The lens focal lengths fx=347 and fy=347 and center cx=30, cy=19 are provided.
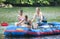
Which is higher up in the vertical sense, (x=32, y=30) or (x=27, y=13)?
(x=32, y=30)

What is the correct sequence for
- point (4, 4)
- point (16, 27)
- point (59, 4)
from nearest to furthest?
point (16, 27) < point (4, 4) < point (59, 4)

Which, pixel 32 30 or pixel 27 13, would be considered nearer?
pixel 32 30

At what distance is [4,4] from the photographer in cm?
4162

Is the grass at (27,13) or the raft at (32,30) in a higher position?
the raft at (32,30)

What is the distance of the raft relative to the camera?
48.3 ft

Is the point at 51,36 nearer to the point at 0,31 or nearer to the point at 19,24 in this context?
the point at 19,24

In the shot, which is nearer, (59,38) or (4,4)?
(59,38)

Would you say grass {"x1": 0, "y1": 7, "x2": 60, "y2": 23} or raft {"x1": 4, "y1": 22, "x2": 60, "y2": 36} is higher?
raft {"x1": 4, "y1": 22, "x2": 60, "y2": 36}

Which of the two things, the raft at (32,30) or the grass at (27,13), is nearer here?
the raft at (32,30)

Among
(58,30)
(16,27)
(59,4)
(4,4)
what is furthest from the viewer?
(59,4)

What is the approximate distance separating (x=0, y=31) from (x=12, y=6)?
26.1 metres

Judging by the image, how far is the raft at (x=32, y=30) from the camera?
580 inches

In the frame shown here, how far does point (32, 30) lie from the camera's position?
14898mm

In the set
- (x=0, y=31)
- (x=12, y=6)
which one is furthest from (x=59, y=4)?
(x=0, y=31)
